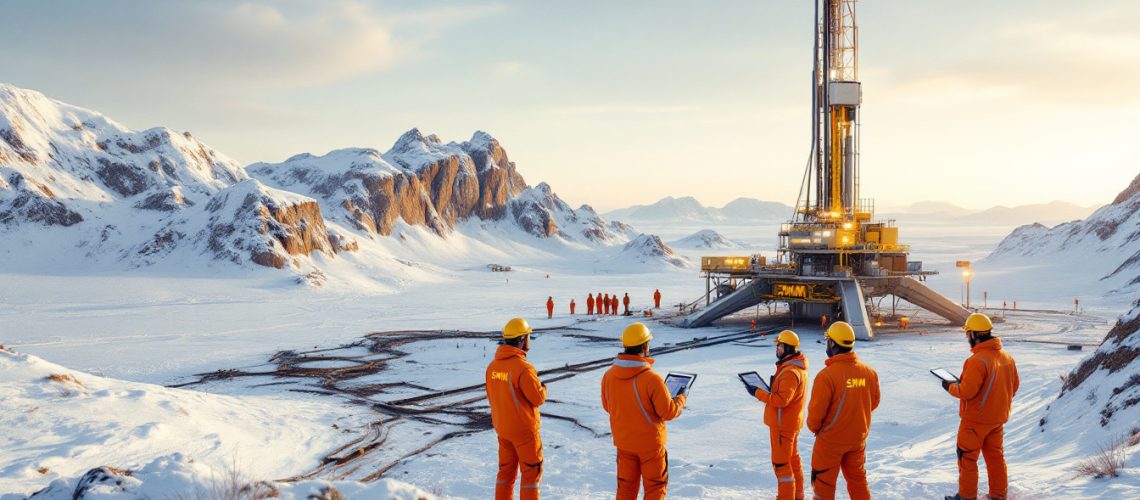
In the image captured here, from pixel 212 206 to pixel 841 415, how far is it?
235 feet

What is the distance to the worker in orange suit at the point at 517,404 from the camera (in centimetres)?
700

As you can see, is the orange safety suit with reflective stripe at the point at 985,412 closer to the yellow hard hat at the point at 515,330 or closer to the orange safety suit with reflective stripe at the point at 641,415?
the orange safety suit with reflective stripe at the point at 641,415

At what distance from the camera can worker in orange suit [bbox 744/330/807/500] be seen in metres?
6.96

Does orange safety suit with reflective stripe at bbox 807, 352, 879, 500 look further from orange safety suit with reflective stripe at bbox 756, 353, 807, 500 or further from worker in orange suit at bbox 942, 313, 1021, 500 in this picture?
worker in orange suit at bbox 942, 313, 1021, 500

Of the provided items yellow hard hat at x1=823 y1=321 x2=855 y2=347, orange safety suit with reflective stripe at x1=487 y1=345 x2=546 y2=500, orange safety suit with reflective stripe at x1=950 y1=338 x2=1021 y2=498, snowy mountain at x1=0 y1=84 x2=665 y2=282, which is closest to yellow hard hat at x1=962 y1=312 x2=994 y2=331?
orange safety suit with reflective stripe at x1=950 y1=338 x2=1021 y2=498

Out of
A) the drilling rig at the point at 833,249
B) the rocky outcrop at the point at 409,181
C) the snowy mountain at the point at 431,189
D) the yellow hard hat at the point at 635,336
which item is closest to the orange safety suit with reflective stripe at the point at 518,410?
the yellow hard hat at the point at 635,336

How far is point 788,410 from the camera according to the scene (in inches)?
282

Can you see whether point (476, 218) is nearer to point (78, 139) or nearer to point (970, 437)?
point (78, 139)

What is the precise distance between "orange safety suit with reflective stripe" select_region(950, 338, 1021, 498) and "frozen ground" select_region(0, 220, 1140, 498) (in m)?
0.56

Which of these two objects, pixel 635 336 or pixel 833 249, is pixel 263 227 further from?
pixel 635 336

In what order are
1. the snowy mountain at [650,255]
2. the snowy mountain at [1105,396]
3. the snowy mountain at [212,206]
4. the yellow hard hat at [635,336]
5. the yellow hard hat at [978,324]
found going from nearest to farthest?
the yellow hard hat at [635,336] → the yellow hard hat at [978,324] → the snowy mountain at [1105,396] → the snowy mountain at [212,206] → the snowy mountain at [650,255]

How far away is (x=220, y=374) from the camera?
2058 cm

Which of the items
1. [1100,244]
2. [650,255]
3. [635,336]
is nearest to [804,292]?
[635,336]

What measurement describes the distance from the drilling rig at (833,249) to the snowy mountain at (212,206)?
36503 millimetres
